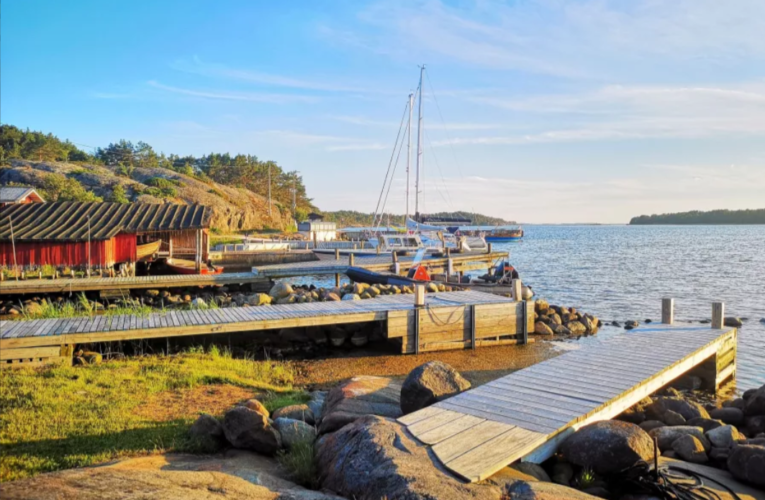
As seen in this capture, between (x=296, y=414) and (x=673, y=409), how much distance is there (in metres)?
6.21

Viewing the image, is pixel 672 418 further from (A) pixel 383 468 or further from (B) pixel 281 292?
(B) pixel 281 292

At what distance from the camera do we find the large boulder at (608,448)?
600 centimetres

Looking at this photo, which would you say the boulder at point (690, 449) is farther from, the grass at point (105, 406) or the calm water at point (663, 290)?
the calm water at point (663, 290)

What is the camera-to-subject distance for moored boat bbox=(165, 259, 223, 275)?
27.9 metres

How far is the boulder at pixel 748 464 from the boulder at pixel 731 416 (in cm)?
342

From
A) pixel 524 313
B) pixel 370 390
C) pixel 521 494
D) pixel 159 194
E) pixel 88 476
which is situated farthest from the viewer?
pixel 159 194

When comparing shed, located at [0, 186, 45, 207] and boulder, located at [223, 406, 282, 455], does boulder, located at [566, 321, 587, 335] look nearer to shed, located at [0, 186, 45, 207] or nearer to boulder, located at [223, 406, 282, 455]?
boulder, located at [223, 406, 282, 455]

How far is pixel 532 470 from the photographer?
5.86 m

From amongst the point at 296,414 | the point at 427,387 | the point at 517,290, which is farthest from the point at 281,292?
the point at 427,387

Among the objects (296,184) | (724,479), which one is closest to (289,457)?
(724,479)

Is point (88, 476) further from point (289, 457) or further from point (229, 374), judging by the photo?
point (229, 374)

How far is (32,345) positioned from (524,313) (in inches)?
489

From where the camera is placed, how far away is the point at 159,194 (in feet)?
200

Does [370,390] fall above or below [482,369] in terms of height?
above
